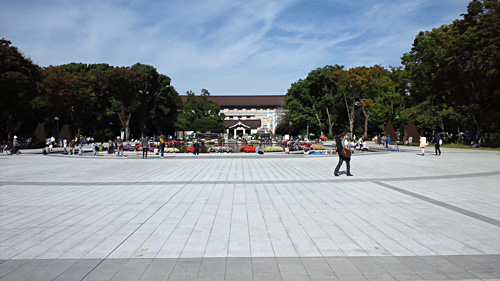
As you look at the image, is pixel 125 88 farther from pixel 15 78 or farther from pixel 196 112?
pixel 196 112

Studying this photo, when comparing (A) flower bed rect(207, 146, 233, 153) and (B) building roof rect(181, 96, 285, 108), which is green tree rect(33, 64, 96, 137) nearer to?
(A) flower bed rect(207, 146, 233, 153)

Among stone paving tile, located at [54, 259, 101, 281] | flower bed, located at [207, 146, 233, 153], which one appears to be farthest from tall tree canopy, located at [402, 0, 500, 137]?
stone paving tile, located at [54, 259, 101, 281]

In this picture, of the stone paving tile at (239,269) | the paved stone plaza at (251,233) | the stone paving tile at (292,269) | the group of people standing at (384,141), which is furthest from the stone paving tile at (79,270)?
the group of people standing at (384,141)

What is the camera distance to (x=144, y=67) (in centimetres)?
6169

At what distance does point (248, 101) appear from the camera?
14238 cm

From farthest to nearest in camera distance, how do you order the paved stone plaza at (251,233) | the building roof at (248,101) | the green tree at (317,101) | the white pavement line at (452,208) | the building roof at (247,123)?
the building roof at (248,101) < the building roof at (247,123) < the green tree at (317,101) < the white pavement line at (452,208) < the paved stone plaza at (251,233)

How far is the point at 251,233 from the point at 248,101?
137852mm

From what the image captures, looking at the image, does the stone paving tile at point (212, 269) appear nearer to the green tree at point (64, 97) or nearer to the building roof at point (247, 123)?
the green tree at point (64, 97)

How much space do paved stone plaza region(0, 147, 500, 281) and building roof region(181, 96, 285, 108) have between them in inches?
5109

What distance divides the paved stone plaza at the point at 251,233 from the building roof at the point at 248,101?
12976cm

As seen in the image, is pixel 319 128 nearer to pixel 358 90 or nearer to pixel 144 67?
pixel 358 90

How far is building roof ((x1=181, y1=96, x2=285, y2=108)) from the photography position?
139625mm

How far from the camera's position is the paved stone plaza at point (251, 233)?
4.14 m

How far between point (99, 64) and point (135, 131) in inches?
579
